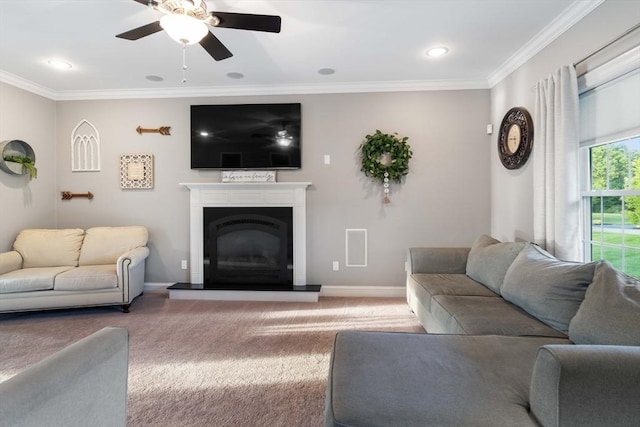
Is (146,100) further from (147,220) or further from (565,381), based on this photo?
(565,381)

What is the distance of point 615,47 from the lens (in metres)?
2.05

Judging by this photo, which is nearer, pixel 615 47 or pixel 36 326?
pixel 615 47

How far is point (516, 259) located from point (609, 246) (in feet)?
2.28

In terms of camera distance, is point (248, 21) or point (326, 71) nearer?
point (248, 21)

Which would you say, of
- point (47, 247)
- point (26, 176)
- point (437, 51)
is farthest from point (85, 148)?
point (437, 51)

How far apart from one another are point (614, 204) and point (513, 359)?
168cm

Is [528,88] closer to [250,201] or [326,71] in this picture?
Result: [326,71]

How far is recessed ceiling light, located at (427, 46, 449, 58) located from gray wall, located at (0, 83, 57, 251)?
4.77 metres

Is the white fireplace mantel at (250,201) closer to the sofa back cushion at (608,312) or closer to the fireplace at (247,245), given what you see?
the fireplace at (247,245)

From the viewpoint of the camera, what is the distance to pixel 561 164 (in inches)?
93.4

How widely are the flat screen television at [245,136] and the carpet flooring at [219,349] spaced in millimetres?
1747

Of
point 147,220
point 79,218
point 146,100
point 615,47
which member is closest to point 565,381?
point 615,47

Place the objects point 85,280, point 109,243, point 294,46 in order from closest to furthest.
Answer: point 294,46 → point 85,280 → point 109,243

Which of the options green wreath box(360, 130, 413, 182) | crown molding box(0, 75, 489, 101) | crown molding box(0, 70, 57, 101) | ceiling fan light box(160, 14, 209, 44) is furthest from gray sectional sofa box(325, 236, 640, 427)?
crown molding box(0, 70, 57, 101)
